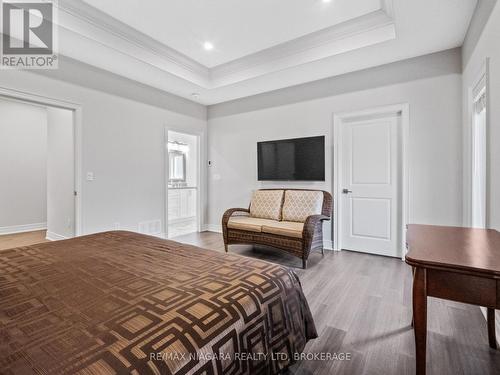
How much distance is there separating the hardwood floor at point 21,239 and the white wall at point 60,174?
0.25 m

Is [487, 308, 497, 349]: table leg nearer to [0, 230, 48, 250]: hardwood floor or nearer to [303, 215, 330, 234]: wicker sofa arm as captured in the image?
[303, 215, 330, 234]: wicker sofa arm

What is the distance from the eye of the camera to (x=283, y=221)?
12.3ft

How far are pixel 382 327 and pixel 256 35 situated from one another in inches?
131

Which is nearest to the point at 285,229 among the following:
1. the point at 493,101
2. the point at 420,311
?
the point at 420,311

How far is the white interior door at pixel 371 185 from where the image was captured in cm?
342

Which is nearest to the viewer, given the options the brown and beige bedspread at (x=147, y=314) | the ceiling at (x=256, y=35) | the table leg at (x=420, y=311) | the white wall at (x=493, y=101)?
the brown and beige bedspread at (x=147, y=314)

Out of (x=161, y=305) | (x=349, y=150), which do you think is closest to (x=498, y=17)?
(x=349, y=150)

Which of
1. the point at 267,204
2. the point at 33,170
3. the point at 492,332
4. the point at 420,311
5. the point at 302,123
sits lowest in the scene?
the point at 492,332

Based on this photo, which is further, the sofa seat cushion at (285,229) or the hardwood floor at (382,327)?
the sofa seat cushion at (285,229)

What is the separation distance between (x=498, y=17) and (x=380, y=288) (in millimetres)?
2327

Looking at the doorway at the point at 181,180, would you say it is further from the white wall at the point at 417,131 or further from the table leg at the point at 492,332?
the table leg at the point at 492,332

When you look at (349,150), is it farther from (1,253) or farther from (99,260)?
(1,253)

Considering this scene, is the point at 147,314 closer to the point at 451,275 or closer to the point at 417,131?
the point at 451,275

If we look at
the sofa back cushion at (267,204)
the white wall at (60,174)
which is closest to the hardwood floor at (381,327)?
the sofa back cushion at (267,204)
